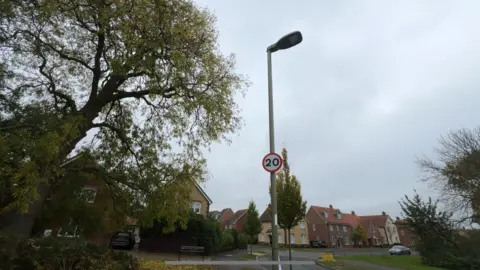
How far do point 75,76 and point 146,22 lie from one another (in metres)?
5.54

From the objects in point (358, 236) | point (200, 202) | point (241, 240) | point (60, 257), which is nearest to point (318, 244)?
point (358, 236)

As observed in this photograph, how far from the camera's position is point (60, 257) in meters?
8.54

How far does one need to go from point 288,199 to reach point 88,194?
10233 millimetres

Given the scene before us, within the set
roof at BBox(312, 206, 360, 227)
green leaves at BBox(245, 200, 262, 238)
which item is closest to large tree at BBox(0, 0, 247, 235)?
green leaves at BBox(245, 200, 262, 238)

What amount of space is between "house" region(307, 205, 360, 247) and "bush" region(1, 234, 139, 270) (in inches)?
2407

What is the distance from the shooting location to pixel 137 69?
9469 millimetres

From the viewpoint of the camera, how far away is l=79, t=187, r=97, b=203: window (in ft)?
48.2

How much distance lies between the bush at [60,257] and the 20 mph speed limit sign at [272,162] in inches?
249

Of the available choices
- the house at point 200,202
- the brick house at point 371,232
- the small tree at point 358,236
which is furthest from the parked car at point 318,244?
the house at point 200,202

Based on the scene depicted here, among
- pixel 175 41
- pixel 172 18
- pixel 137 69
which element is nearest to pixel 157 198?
pixel 137 69

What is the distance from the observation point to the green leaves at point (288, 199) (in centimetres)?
1480

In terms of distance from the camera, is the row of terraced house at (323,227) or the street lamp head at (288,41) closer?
the street lamp head at (288,41)

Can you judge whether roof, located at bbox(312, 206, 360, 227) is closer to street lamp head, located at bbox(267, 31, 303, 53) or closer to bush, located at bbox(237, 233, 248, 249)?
bush, located at bbox(237, 233, 248, 249)

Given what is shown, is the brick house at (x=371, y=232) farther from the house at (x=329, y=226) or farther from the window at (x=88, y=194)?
the window at (x=88, y=194)
